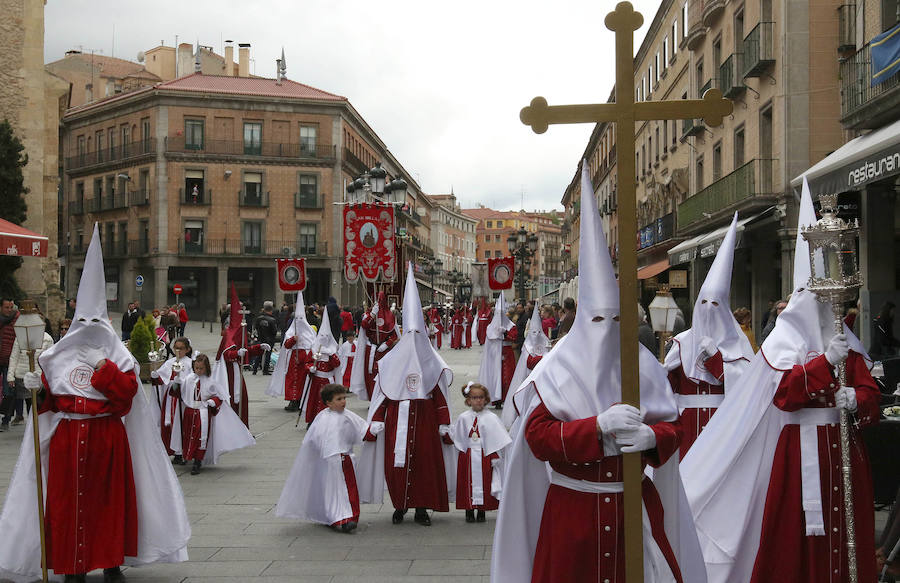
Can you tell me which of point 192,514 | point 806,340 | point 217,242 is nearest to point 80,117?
point 217,242

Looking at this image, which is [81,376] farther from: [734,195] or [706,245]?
[734,195]

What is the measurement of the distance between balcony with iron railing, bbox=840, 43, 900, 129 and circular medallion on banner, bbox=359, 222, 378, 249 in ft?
28.6

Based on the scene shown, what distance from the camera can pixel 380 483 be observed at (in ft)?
27.5

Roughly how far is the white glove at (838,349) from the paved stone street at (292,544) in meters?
2.78

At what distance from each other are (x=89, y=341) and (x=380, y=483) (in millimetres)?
3029

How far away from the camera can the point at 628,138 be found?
142 inches

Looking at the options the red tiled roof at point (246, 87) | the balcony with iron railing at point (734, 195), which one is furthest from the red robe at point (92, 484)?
the red tiled roof at point (246, 87)

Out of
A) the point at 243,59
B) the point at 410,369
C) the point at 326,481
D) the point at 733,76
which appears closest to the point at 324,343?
the point at 410,369

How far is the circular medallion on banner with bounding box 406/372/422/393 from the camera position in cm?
831

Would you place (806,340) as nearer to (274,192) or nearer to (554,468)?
(554,468)

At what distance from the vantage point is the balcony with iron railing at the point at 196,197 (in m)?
54.7

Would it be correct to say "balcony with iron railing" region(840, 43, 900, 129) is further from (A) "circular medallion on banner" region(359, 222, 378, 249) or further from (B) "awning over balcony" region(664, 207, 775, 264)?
(A) "circular medallion on banner" region(359, 222, 378, 249)

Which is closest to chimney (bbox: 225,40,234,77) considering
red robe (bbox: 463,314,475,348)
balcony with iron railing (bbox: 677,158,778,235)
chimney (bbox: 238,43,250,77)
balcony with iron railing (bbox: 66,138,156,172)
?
chimney (bbox: 238,43,250,77)

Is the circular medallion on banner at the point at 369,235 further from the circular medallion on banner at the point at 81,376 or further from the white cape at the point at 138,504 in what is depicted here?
the circular medallion on banner at the point at 81,376
